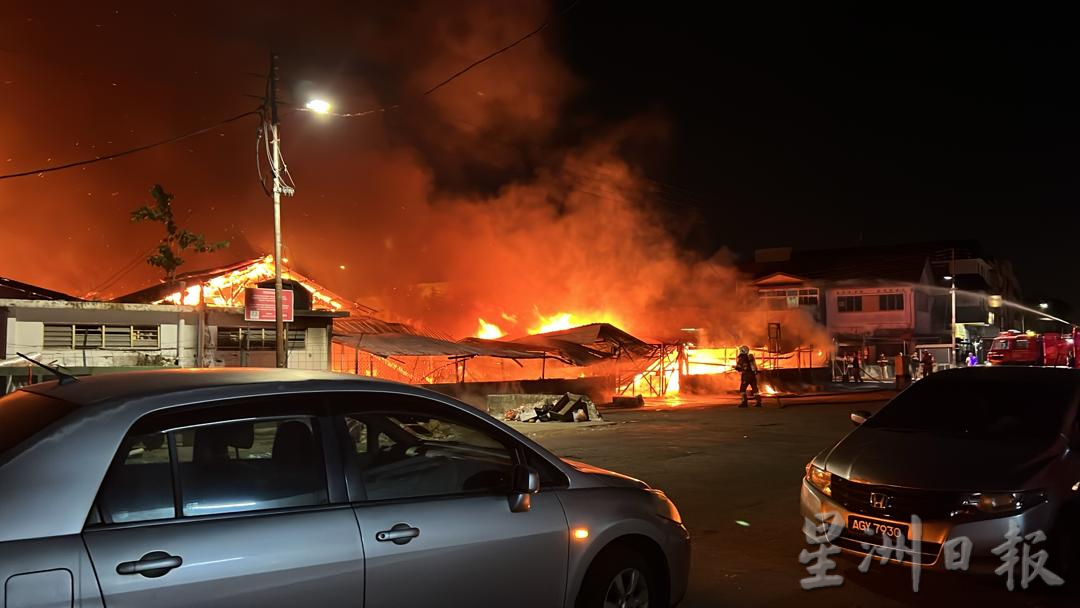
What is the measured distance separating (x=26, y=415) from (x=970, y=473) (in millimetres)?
4891

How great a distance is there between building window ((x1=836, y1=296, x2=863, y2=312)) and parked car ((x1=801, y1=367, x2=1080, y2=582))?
Answer: 39012 mm

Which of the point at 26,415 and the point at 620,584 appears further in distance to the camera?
the point at 620,584

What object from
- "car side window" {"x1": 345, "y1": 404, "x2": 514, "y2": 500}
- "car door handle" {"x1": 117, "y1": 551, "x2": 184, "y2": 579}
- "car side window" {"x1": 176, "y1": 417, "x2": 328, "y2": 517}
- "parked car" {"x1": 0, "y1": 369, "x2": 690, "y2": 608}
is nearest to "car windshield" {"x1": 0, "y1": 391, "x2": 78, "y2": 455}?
"parked car" {"x1": 0, "y1": 369, "x2": 690, "y2": 608}

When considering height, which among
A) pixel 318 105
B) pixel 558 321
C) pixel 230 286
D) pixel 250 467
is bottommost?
pixel 250 467

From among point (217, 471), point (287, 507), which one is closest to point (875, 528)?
point (287, 507)

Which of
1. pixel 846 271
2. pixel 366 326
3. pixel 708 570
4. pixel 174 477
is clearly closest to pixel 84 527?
pixel 174 477

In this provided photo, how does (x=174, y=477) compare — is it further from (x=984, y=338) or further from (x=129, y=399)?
(x=984, y=338)

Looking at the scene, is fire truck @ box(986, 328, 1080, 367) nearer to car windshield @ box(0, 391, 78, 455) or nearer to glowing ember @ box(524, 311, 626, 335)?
glowing ember @ box(524, 311, 626, 335)

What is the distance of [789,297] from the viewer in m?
43.6

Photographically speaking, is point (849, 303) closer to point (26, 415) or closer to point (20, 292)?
point (20, 292)

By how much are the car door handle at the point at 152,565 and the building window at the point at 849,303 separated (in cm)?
4412

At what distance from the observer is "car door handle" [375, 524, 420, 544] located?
2.86 meters

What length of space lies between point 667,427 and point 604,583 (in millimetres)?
12229

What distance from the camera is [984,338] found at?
53.4 m
